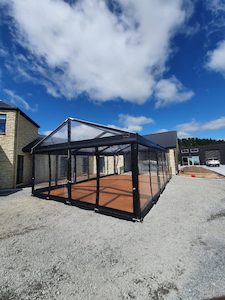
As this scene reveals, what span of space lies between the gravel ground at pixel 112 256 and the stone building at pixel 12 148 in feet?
19.4

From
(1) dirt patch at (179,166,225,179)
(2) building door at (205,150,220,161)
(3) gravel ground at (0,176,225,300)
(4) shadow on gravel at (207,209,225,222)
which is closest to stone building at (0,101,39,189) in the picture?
(3) gravel ground at (0,176,225,300)

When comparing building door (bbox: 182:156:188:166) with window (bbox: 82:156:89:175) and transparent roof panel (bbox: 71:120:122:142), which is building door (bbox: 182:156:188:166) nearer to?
window (bbox: 82:156:89:175)

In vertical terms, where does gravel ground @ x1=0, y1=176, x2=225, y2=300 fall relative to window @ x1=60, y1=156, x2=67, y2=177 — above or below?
below

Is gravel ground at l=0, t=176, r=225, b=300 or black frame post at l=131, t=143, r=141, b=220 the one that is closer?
gravel ground at l=0, t=176, r=225, b=300

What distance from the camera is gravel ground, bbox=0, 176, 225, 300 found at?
2.14 metres

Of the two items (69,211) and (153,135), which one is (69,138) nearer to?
(69,211)

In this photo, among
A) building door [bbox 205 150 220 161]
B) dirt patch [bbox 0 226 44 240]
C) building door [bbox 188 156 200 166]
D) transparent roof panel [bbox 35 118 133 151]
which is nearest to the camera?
dirt patch [bbox 0 226 44 240]

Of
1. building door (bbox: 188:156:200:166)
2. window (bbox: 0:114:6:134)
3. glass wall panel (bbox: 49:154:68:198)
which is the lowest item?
glass wall panel (bbox: 49:154:68:198)

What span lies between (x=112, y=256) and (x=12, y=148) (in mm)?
10117

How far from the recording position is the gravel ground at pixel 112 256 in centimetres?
214

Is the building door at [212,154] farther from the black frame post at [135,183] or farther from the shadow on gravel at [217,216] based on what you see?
the black frame post at [135,183]

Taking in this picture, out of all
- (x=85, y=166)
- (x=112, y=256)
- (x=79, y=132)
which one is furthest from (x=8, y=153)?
(x=112, y=256)

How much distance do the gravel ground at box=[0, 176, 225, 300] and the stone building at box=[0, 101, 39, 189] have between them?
5919mm

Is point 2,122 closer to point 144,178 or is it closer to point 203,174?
point 144,178
